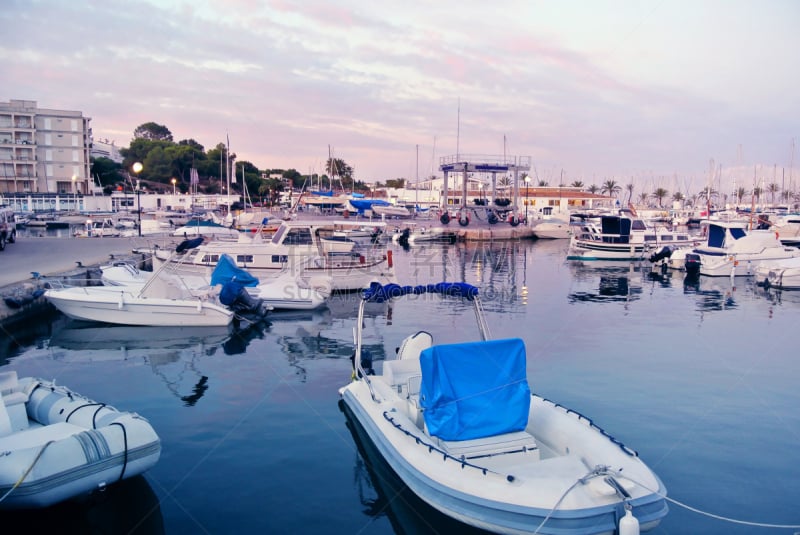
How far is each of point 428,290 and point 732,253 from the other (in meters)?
29.9

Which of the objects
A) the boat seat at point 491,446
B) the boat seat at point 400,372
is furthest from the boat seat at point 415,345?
the boat seat at point 491,446

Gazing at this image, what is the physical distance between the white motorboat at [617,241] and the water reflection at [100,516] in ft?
118

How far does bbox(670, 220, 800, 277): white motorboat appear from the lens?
105 feet

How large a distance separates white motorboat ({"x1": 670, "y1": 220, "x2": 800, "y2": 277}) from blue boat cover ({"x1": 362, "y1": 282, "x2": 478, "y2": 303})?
2611 cm

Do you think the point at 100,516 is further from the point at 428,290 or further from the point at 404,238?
the point at 404,238

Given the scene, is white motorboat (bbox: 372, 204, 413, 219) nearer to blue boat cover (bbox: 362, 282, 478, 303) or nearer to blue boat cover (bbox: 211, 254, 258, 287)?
blue boat cover (bbox: 211, 254, 258, 287)

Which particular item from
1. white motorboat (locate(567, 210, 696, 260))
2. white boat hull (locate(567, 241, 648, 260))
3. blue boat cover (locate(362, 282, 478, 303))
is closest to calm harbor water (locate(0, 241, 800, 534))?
blue boat cover (locate(362, 282, 478, 303))

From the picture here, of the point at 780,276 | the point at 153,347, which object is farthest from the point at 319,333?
the point at 780,276

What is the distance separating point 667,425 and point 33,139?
306ft

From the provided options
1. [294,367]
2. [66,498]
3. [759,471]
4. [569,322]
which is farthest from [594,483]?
[569,322]

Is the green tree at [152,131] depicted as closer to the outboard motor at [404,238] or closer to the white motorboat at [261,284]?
the outboard motor at [404,238]

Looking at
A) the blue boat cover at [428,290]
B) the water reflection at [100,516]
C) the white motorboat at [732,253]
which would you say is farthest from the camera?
the white motorboat at [732,253]

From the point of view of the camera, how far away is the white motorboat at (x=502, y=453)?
6.31 meters

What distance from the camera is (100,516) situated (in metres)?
7.52
